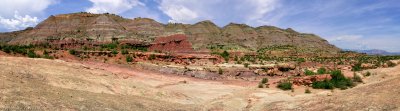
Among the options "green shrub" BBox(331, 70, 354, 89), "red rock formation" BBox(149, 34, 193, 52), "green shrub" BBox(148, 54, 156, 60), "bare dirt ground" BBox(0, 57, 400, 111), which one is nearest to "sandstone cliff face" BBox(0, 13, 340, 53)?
"red rock formation" BBox(149, 34, 193, 52)

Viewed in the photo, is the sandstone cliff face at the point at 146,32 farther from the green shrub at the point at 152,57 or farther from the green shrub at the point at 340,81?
the green shrub at the point at 340,81

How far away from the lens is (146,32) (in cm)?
7844

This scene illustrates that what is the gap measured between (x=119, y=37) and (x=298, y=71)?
37.1m

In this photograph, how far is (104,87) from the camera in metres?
19.0

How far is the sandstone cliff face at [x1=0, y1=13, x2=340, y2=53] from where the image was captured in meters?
71.2

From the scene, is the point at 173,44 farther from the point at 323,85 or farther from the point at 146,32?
the point at 323,85

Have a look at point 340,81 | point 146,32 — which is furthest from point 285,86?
point 146,32

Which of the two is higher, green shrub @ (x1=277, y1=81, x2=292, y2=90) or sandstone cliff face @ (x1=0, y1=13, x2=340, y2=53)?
sandstone cliff face @ (x1=0, y1=13, x2=340, y2=53)

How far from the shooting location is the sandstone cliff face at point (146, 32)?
234ft

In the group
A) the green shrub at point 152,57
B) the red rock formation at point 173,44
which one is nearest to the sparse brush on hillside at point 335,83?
the green shrub at point 152,57

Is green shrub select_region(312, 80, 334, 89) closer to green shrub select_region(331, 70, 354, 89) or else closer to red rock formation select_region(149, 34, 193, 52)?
green shrub select_region(331, 70, 354, 89)

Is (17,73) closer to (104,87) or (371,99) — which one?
(104,87)

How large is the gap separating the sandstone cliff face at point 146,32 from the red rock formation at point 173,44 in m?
4.63

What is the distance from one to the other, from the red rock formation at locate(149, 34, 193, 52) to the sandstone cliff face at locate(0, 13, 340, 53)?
Answer: 4.63 metres
